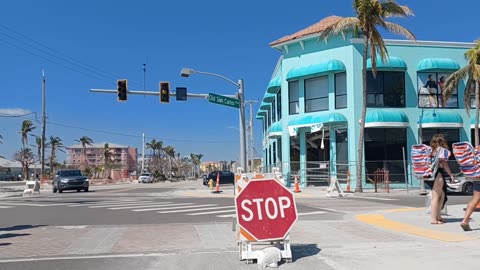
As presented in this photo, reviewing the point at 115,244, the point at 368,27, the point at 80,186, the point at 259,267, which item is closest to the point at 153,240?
the point at 115,244

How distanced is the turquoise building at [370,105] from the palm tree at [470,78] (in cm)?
158

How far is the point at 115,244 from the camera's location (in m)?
9.67

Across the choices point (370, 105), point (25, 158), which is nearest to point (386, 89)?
point (370, 105)

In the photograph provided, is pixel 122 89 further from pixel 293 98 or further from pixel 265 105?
pixel 265 105

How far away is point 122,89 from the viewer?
27.1 meters

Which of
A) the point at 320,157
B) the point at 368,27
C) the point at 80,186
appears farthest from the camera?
the point at 80,186

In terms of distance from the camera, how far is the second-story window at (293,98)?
3416 cm

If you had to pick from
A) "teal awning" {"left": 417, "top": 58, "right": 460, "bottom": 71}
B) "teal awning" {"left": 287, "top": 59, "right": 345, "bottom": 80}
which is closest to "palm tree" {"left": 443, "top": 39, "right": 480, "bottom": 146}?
"teal awning" {"left": 417, "top": 58, "right": 460, "bottom": 71}

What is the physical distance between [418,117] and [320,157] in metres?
6.74

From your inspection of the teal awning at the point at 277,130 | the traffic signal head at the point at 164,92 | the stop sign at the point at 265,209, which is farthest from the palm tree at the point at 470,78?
the stop sign at the point at 265,209

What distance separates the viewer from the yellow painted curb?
9.34m

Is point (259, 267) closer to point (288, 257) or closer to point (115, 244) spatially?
point (288, 257)

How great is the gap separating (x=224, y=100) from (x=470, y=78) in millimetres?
14707

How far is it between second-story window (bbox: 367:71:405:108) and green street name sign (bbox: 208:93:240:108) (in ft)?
30.5
